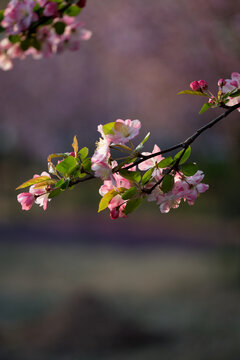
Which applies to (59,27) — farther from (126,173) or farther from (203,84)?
(126,173)

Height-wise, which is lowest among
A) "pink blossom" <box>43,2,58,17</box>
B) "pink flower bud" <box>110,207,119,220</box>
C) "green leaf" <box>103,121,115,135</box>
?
"pink flower bud" <box>110,207,119,220</box>

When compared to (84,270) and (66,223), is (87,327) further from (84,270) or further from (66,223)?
(66,223)

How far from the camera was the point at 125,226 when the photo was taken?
16.5m

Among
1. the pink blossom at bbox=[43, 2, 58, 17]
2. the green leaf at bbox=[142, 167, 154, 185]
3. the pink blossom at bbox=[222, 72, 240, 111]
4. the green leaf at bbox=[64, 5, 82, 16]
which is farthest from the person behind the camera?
the green leaf at bbox=[64, 5, 82, 16]

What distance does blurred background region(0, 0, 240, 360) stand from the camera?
704cm

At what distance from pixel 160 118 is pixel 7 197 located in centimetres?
831

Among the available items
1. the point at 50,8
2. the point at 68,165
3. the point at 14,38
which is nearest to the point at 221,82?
the point at 68,165

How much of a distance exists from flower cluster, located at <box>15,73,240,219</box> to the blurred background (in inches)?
194

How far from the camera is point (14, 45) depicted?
272 cm

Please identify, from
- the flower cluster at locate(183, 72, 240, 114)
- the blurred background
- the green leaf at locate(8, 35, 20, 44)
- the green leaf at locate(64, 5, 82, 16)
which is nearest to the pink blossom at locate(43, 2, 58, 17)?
the green leaf at locate(64, 5, 82, 16)

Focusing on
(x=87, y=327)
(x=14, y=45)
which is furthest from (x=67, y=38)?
(x=87, y=327)

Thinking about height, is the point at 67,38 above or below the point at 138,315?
above

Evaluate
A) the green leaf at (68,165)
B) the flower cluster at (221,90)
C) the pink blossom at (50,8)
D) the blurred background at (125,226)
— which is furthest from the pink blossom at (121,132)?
the blurred background at (125,226)

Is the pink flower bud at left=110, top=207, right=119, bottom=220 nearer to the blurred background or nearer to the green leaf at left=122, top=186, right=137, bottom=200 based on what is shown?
the green leaf at left=122, top=186, right=137, bottom=200
